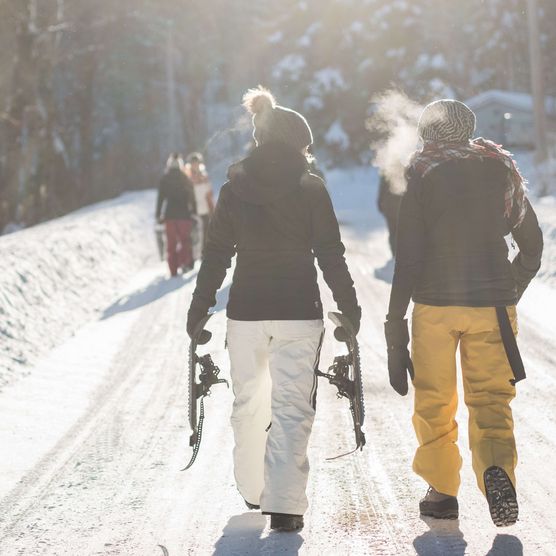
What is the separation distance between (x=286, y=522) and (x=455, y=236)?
1.51 m

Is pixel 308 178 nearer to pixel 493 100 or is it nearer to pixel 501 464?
pixel 501 464

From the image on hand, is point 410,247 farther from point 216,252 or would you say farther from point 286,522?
point 286,522

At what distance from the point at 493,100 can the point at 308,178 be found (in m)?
52.9

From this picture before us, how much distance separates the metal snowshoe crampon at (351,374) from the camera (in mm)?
5250

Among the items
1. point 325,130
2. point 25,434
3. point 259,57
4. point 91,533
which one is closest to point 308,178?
point 91,533

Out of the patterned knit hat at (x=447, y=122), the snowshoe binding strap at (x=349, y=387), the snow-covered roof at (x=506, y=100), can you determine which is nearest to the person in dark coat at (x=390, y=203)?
the snowshoe binding strap at (x=349, y=387)

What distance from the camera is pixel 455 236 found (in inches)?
201

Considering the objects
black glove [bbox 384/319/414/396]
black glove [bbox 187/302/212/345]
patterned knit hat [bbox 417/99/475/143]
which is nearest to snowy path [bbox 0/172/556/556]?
black glove [bbox 384/319/414/396]

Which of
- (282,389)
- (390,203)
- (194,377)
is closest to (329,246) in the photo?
(282,389)

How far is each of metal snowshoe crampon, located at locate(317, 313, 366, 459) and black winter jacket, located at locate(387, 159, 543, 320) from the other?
28 cm

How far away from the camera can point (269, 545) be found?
495 cm

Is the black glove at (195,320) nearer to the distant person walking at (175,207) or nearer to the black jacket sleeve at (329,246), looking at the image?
the black jacket sleeve at (329,246)

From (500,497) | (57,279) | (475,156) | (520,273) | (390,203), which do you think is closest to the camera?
(500,497)

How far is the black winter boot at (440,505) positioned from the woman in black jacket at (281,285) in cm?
59
